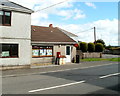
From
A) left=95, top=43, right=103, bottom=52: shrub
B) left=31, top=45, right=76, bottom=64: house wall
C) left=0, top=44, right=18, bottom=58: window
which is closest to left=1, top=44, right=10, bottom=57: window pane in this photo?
left=0, top=44, right=18, bottom=58: window

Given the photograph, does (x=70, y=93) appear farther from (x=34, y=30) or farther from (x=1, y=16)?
(x=34, y=30)

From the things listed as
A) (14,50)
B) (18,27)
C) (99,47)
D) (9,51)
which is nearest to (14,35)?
(18,27)

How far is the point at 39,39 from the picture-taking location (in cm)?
2145

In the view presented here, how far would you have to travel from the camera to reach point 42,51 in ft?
69.9

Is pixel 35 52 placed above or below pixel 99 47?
below

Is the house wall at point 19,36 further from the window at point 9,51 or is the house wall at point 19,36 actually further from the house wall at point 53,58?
the house wall at point 53,58

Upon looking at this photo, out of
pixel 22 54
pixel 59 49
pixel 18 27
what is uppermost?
pixel 18 27

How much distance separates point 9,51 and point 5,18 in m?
3.11

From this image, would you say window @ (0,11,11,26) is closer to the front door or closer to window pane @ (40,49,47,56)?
window pane @ (40,49,47,56)

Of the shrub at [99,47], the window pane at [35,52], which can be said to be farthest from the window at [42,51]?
the shrub at [99,47]

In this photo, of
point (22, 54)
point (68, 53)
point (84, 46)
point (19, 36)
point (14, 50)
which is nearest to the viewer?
point (14, 50)

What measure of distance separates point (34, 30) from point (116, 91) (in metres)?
17.4

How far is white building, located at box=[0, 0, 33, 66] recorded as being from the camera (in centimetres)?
1692

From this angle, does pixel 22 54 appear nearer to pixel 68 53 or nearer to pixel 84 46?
pixel 68 53
